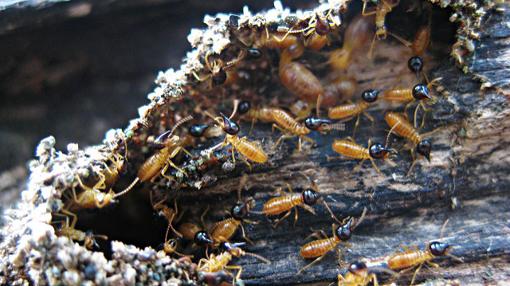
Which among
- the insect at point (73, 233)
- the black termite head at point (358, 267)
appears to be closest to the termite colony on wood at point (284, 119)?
the black termite head at point (358, 267)

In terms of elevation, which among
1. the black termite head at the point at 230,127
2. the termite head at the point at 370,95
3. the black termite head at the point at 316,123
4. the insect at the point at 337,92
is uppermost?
the insect at the point at 337,92

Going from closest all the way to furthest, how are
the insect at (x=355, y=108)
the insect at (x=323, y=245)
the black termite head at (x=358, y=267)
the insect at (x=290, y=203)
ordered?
1. the black termite head at (x=358, y=267)
2. the insect at (x=323, y=245)
3. the insect at (x=290, y=203)
4. the insect at (x=355, y=108)

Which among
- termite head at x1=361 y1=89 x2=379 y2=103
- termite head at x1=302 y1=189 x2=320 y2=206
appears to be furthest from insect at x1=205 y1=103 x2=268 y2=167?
termite head at x1=361 y1=89 x2=379 y2=103

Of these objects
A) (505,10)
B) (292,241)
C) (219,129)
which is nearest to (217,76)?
(219,129)

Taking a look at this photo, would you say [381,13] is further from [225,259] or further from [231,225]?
[225,259]

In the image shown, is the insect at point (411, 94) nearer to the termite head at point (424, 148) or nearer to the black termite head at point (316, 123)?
the termite head at point (424, 148)

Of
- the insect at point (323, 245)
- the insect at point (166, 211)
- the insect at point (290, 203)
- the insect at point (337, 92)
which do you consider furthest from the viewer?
the insect at point (337, 92)
